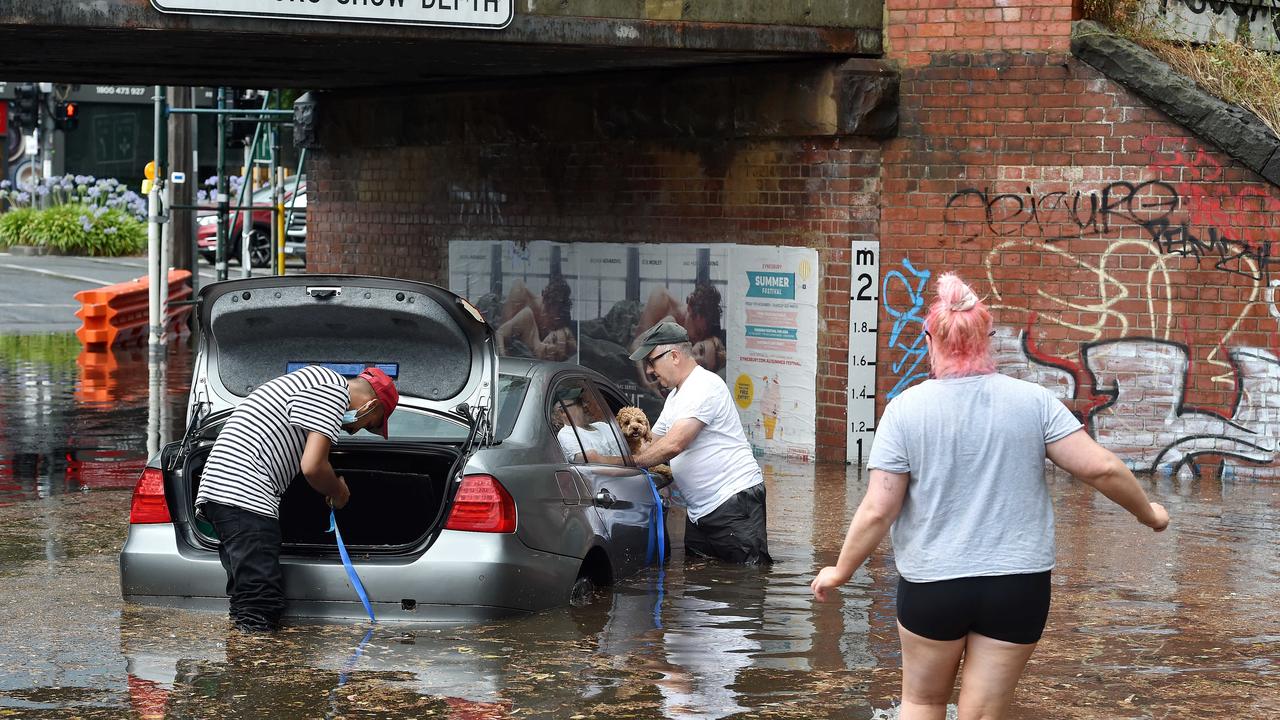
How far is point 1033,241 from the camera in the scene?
42.2ft

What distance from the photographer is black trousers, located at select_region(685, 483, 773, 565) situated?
906 centimetres

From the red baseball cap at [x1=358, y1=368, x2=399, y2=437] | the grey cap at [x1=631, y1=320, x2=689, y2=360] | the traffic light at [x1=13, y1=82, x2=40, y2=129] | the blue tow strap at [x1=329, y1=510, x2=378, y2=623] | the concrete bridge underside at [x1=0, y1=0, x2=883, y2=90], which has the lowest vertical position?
the blue tow strap at [x1=329, y1=510, x2=378, y2=623]

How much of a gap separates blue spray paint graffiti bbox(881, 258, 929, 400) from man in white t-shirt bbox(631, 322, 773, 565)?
447 cm

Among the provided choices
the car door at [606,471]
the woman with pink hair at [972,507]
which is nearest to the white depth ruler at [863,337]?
the car door at [606,471]

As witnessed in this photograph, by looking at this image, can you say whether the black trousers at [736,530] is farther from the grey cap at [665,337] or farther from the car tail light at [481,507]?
the car tail light at [481,507]

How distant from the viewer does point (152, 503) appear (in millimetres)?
7332

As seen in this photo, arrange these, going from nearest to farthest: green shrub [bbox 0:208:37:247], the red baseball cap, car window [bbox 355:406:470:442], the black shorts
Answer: the black shorts
the red baseball cap
car window [bbox 355:406:470:442]
green shrub [bbox 0:208:37:247]

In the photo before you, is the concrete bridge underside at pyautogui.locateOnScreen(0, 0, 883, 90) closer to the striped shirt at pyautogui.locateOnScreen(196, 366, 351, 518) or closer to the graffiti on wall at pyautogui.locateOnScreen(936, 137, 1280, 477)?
the graffiti on wall at pyautogui.locateOnScreen(936, 137, 1280, 477)

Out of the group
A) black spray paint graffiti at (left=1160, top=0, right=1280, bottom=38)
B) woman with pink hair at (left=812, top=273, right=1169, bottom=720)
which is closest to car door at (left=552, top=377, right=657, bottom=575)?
woman with pink hair at (left=812, top=273, right=1169, bottom=720)

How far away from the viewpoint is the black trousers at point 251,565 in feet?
22.8

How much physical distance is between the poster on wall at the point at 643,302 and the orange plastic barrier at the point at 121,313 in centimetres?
1002

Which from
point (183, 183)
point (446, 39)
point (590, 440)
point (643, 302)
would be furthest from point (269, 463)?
point (183, 183)

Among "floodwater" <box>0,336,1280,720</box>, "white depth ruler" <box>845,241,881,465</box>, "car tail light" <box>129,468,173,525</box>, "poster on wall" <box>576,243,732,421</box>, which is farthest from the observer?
"poster on wall" <box>576,243,732,421</box>

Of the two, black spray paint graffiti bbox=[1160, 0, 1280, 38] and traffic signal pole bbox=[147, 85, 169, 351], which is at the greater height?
black spray paint graffiti bbox=[1160, 0, 1280, 38]
